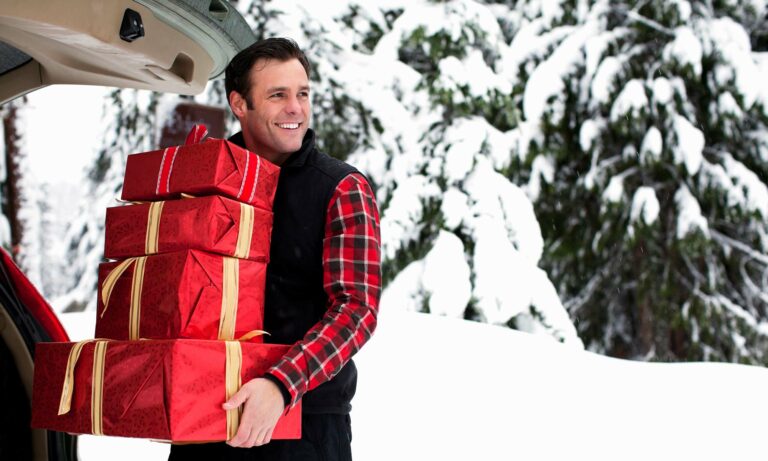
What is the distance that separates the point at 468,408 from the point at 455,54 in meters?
4.97

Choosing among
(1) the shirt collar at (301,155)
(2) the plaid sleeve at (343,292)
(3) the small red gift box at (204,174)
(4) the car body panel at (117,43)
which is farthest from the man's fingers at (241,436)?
(4) the car body panel at (117,43)

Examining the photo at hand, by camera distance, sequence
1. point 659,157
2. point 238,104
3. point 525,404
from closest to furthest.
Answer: point 238,104 → point 525,404 → point 659,157

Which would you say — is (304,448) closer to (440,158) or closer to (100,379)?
(100,379)

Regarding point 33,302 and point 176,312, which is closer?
point 176,312

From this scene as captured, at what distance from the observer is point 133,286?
1.76 meters

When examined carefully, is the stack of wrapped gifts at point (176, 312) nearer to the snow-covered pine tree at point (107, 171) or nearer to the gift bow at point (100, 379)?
the gift bow at point (100, 379)

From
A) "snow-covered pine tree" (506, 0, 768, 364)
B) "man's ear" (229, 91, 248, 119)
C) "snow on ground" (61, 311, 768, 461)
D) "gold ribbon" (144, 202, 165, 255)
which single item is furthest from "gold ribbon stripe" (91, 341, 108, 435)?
"snow-covered pine tree" (506, 0, 768, 364)

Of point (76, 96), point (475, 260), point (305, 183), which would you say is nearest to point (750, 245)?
point (475, 260)

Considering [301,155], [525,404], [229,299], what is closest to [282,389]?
[229,299]

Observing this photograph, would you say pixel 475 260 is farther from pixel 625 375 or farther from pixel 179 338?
pixel 179 338

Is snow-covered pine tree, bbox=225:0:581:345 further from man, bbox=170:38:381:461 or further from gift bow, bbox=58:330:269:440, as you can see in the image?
gift bow, bbox=58:330:269:440

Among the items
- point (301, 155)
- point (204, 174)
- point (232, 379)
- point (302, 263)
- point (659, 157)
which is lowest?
point (232, 379)

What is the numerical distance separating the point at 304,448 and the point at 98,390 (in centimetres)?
44

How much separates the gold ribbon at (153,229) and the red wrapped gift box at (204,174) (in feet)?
0.13
